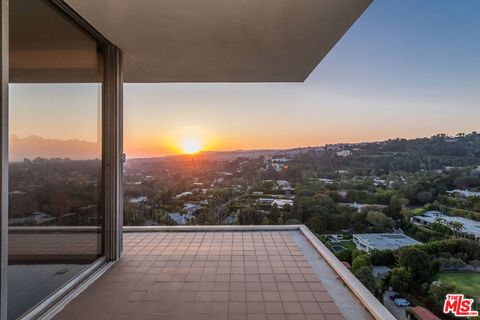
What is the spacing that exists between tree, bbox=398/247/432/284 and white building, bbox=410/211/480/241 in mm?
373

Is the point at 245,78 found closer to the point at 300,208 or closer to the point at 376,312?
the point at 300,208

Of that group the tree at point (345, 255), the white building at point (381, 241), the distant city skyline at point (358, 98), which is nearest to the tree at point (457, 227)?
the white building at point (381, 241)

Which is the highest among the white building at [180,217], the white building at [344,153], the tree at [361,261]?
the white building at [344,153]

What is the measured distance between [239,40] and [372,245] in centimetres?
315

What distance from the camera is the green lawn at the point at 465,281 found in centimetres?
302

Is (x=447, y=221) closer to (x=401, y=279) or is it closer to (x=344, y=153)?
(x=401, y=279)

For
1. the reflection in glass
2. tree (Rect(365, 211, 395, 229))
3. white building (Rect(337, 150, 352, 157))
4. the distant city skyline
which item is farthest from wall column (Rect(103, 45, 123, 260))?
white building (Rect(337, 150, 352, 157))

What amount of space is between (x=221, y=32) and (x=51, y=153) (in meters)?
1.74

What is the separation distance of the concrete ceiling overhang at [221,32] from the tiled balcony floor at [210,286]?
2.21 m

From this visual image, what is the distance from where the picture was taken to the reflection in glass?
6.06 ft

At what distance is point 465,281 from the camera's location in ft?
10.5

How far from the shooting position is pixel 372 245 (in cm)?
412

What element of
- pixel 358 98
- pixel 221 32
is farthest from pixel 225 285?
pixel 358 98

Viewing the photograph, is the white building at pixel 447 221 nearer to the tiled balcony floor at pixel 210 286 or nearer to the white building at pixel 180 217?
the tiled balcony floor at pixel 210 286
